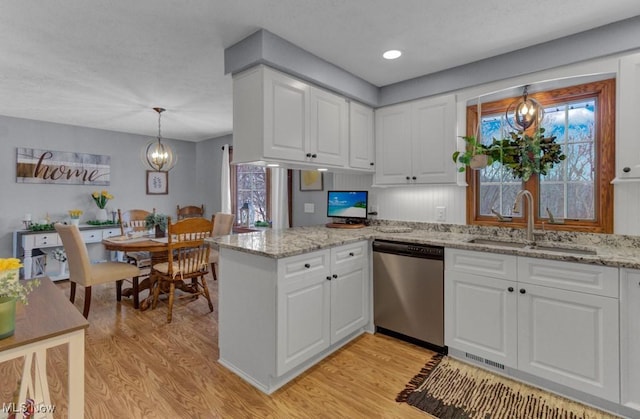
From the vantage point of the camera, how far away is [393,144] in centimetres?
310

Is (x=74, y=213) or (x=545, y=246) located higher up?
(x=74, y=213)

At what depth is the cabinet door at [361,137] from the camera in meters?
2.98

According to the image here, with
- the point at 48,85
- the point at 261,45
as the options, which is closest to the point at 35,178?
the point at 48,85

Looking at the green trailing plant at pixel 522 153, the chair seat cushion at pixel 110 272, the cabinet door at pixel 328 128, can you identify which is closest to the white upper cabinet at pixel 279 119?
the cabinet door at pixel 328 128

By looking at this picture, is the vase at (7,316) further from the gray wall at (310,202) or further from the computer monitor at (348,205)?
the gray wall at (310,202)

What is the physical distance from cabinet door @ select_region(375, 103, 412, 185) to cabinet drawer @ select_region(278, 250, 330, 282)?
4.06 ft

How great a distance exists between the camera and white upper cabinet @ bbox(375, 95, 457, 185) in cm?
275

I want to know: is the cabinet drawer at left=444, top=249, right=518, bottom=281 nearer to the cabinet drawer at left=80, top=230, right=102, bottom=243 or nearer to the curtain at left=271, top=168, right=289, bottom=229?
the curtain at left=271, top=168, right=289, bottom=229

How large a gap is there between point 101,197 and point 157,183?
3.06 feet

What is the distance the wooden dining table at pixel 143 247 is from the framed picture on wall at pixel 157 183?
2.21 metres

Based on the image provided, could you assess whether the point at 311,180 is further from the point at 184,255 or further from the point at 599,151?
the point at 599,151

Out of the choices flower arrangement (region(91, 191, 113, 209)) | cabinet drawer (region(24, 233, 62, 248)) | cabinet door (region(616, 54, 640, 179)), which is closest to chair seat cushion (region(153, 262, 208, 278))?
cabinet drawer (region(24, 233, 62, 248))

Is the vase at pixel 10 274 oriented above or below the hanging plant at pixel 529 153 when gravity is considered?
below

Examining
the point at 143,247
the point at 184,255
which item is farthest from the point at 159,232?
the point at 184,255
